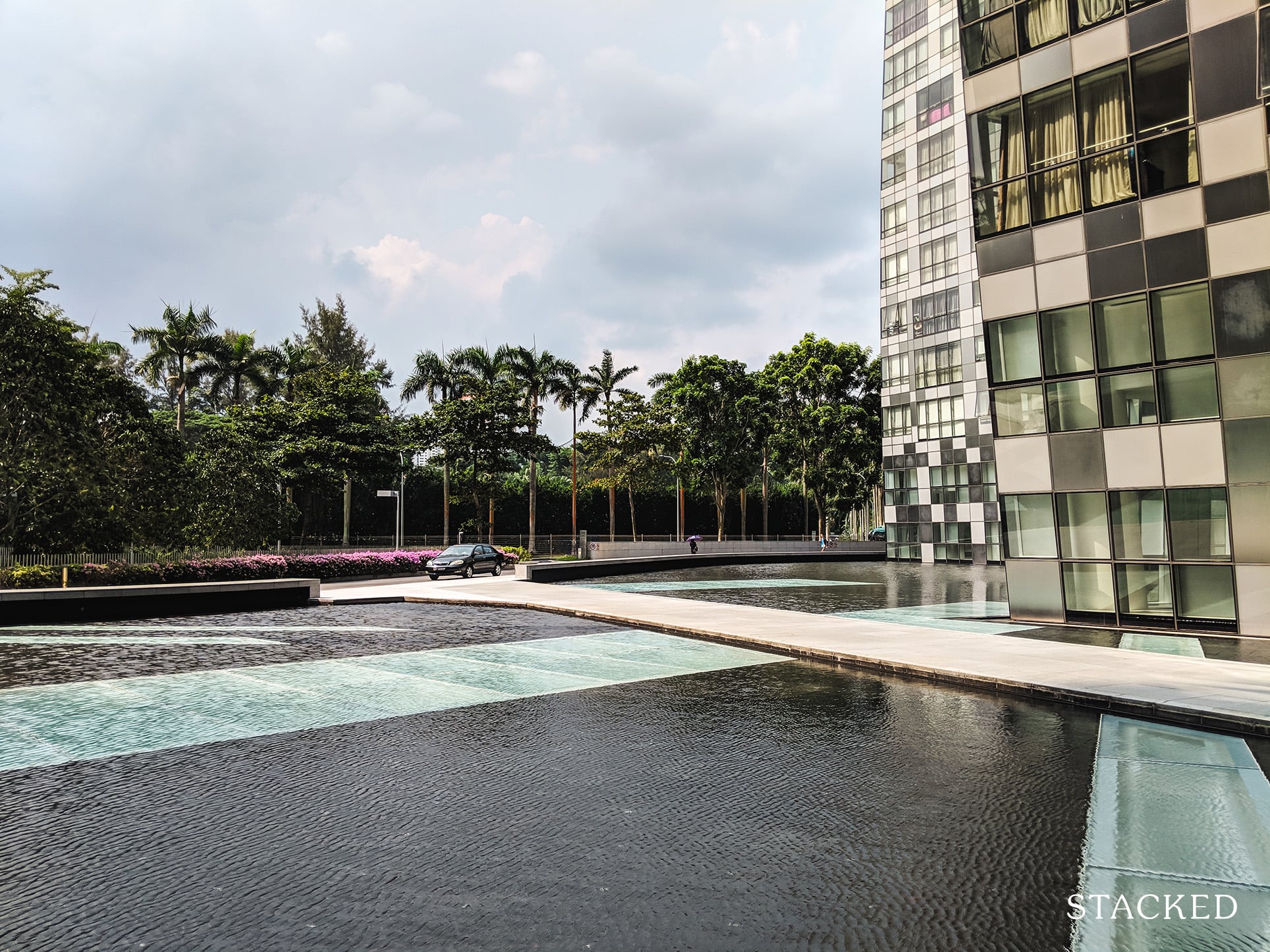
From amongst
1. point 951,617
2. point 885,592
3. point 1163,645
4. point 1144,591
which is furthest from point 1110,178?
point 885,592

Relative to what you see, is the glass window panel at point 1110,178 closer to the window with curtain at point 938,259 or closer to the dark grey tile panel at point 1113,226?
the dark grey tile panel at point 1113,226

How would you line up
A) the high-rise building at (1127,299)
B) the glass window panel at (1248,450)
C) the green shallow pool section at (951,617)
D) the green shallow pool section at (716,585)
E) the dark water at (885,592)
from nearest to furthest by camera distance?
the dark water at (885,592), the glass window panel at (1248,450), the high-rise building at (1127,299), the green shallow pool section at (951,617), the green shallow pool section at (716,585)

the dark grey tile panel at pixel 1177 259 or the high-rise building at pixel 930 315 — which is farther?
the high-rise building at pixel 930 315

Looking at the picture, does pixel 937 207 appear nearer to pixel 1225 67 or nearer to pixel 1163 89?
pixel 1163 89

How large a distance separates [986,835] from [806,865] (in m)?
1.43

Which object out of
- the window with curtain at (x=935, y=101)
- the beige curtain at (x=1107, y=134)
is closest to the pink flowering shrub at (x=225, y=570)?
the beige curtain at (x=1107, y=134)

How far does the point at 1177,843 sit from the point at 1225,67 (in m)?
17.7

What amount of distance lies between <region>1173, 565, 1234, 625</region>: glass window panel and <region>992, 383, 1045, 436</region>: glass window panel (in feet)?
14.2

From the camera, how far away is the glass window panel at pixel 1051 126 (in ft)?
61.8

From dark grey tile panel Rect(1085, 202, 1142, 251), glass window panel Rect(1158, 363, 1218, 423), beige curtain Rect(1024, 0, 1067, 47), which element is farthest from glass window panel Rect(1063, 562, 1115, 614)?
beige curtain Rect(1024, 0, 1067, 47)

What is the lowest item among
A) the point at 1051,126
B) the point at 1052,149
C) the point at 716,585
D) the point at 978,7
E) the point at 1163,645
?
the point at 1163,645

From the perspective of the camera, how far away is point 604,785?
641 centimetres

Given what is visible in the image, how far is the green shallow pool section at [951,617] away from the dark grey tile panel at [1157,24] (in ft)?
42.6

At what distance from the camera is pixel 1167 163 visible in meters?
17.3
